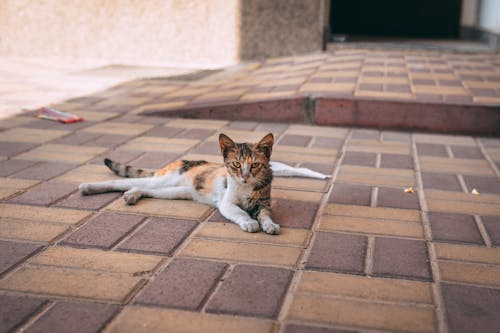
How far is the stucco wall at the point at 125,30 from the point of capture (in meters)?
8.60

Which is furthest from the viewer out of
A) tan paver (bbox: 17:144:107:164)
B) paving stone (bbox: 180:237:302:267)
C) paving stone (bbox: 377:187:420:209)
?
tan paver (bbox: 17:144:107:164)

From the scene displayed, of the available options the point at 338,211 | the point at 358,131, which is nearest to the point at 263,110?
the point at 358,131

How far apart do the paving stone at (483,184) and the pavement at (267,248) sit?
1cm

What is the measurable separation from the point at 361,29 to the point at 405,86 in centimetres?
648

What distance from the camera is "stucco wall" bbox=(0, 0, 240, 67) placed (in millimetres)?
8602

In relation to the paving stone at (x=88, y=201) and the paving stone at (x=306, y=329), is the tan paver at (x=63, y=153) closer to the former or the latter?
the paving stone at (x=88, y=201)

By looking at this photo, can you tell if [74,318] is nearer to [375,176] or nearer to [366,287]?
[366,287]

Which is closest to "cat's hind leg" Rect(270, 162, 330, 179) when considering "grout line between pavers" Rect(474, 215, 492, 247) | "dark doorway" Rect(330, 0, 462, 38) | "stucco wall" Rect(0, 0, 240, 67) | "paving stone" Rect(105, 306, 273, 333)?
"grout line between pavers" Rect(474, 215, 492, 247)

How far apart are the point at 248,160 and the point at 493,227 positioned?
1.21 meters

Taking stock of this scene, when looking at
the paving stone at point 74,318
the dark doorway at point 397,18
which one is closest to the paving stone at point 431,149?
the paving stone at point 74,318

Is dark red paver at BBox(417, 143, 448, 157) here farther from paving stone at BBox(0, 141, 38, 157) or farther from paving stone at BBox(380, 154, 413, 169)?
paving stone at BBox(0, 141, 38, 157)

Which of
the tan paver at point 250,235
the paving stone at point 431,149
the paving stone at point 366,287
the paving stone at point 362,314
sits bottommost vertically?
the paving stone at point 431,149

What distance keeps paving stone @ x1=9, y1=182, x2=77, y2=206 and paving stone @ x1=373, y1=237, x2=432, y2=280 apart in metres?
1.67

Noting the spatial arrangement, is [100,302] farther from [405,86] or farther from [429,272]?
[405,86]
